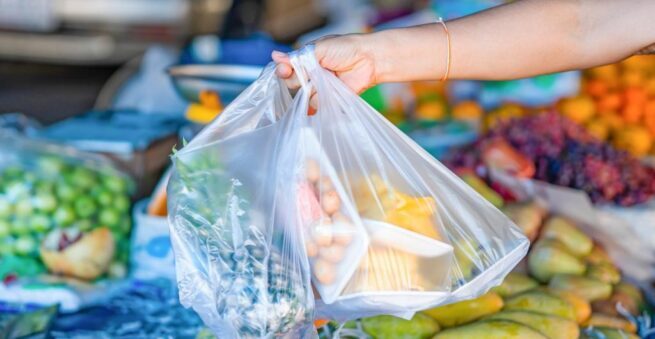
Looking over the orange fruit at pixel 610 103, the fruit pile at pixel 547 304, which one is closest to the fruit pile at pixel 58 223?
the fruit pile at pixel 547 304

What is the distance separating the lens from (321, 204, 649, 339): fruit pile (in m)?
1.67

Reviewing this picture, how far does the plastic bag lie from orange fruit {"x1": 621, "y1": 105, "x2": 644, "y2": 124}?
2096 millimetres

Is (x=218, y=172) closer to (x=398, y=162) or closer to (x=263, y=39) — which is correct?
(x=398, y=162)

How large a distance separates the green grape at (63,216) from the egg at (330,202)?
38.6 inches

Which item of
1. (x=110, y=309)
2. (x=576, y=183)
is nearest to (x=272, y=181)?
(x=110, y=309)

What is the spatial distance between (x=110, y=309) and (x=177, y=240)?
27.6 inches

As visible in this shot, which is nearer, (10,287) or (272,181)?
(272,181)

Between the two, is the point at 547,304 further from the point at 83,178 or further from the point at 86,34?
the point at 86,34

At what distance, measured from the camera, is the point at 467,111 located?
3.42 metres

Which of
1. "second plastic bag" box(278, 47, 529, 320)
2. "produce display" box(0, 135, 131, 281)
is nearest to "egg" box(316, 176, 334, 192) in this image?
"second plastic bag" box(278, 47, 529, 320)

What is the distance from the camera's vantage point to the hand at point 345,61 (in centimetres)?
146

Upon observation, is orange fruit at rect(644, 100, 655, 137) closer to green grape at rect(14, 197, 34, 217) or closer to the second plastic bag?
the second plastic bag

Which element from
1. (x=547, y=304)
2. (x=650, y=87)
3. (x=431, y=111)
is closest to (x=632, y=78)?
(x=650, y=87)

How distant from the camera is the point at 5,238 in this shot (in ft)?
6.68
